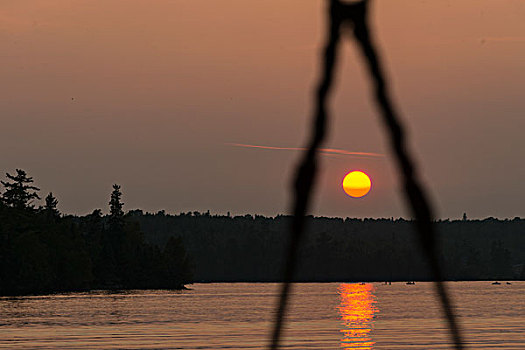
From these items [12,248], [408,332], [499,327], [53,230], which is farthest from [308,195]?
[53,230]

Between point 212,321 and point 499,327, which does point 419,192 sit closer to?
point 499,327

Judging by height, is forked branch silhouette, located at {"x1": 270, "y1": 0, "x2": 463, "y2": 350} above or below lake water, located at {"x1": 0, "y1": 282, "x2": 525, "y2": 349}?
below

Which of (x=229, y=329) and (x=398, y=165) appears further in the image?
(x=229, y=329)

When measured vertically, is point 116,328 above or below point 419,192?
above

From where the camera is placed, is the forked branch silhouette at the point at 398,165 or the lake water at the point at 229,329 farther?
the lake water at the point at 229,329

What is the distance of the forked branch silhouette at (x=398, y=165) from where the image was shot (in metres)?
4.45

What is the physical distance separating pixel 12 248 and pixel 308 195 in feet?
565

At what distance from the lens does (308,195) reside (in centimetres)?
463

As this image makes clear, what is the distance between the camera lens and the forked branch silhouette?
445 centimetres

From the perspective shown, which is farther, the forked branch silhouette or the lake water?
the lake water

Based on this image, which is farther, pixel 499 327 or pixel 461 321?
pixel 461 321

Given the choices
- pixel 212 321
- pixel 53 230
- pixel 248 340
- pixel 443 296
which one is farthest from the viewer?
pixel 53 230

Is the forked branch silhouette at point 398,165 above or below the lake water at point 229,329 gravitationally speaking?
below

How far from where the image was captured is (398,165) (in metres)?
4.52
